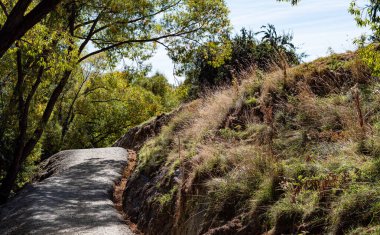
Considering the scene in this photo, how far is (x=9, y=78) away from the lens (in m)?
16.1

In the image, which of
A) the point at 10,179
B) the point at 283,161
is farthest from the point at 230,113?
the point at 10,179

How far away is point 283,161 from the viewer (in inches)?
229

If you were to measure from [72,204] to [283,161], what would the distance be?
19.7 feet

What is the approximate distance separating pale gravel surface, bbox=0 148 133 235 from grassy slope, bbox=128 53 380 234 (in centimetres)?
124

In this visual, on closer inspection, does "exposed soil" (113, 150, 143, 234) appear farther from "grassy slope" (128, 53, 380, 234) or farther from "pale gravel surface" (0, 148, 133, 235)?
"grassy slope" (128, 53, 380, 234)

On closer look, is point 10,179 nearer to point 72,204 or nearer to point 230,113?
point 72,204

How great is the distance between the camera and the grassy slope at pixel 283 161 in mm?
4617

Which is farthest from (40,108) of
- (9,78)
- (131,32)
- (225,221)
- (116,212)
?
(225,221)

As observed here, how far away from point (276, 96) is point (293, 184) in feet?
11.7

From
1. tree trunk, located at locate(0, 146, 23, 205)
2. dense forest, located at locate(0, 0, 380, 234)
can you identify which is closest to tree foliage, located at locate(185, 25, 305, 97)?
dense forest, located at locate(0, 0, 380, 234)

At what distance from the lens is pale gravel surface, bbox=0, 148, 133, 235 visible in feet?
27.3

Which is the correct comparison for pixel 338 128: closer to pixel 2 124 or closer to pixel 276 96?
pixel 276 96

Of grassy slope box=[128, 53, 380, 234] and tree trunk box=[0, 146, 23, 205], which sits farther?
tree trunk box=[0, 146, 23, 205]

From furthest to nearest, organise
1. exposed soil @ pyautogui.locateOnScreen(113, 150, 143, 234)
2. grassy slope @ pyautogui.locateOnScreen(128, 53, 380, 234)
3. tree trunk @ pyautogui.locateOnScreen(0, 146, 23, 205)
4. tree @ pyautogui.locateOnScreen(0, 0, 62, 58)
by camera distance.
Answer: tree trunk @ pyautogui.locateOnScreen(0, 146, 23, 205) → exposed soil @ pyautogui.locateOnScreen(113, 150, 143, 234) → tree @ pyautogui.locateOnScreen(0, 0, 62, 58) → grassy slope @ pyautogui.locateOnScreen(128, 53, 380, 234)
